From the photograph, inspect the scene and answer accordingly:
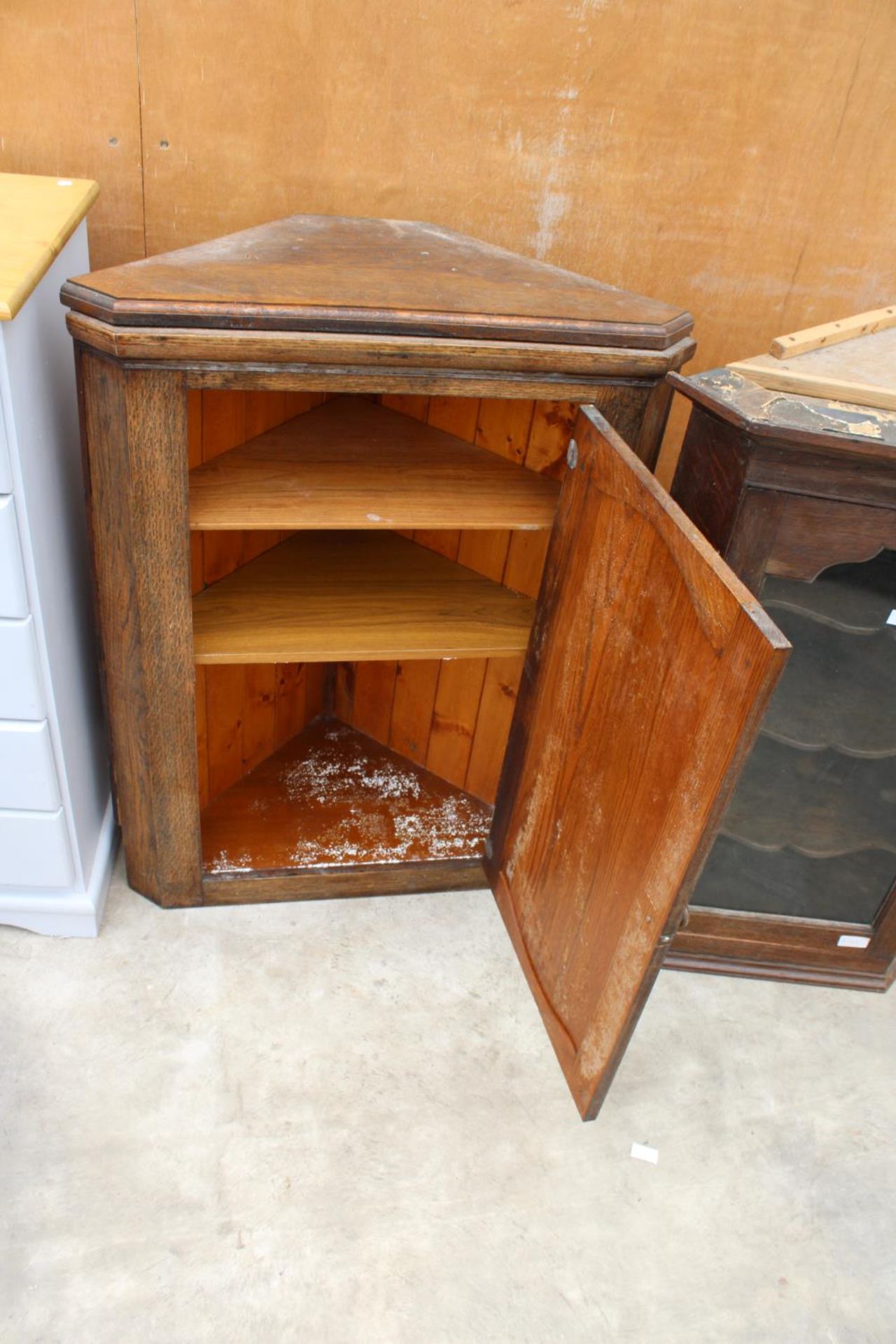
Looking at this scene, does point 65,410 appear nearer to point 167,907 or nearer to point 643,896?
point 167,907

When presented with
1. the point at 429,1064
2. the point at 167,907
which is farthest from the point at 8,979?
the point at 429,1064

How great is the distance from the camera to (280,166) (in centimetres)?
167

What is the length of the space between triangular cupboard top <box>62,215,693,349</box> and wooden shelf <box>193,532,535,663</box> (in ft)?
1.74

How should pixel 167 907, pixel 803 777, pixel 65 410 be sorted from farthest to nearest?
pixel 167 907 → pixel 803 777 → pixel 65 410

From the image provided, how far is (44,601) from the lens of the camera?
1370mm

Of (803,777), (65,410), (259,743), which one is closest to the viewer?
(65,410)

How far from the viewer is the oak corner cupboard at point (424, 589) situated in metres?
1.18

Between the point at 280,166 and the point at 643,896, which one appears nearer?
the point at 643,896

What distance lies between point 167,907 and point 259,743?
0.43m

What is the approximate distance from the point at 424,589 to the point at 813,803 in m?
0.80

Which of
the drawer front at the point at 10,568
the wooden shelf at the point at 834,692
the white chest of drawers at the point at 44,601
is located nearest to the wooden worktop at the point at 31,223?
the white chest of drawers at the point at 44,601

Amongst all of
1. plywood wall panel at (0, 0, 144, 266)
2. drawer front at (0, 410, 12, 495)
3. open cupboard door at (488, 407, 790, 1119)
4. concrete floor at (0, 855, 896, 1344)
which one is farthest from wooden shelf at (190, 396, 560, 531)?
concrete floor at (0, 855, 896, 1344)

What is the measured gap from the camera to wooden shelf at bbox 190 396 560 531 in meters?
1.41

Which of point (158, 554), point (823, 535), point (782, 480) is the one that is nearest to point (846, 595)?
point (823, 535)
